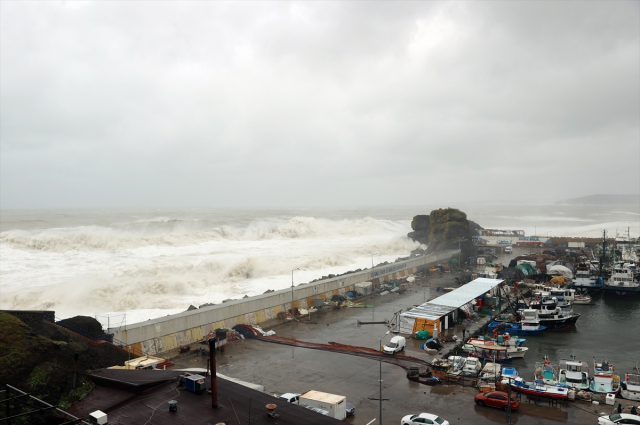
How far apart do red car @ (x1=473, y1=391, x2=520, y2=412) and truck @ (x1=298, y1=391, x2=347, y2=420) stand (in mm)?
5721

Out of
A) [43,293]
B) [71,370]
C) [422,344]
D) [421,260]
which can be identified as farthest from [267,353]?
[421,260]

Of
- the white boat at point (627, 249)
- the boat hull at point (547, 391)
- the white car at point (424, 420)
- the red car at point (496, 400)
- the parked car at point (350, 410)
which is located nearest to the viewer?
the white car at point (424, 420)

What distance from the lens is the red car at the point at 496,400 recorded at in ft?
53.9

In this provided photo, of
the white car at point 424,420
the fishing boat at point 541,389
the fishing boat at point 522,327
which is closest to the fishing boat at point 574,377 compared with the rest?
the fishing boat at point 541,389

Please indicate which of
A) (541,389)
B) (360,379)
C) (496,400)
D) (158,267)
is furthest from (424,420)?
(158,267)

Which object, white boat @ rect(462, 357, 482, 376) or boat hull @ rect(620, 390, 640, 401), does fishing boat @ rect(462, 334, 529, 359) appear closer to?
white boat @ rect(462, 357, 482, 376)

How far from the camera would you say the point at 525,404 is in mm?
17219

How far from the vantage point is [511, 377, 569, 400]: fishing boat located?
17303 mm

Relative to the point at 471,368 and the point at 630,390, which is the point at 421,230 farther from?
the point at 630,390

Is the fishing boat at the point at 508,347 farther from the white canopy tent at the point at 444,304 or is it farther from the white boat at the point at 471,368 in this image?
the white canopy tent at the point at 444,304

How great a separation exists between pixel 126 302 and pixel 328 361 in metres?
21.7

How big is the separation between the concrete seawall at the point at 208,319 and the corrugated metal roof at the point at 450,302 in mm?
8493

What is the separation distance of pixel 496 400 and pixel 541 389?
271cm

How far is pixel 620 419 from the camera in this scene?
14734mm
